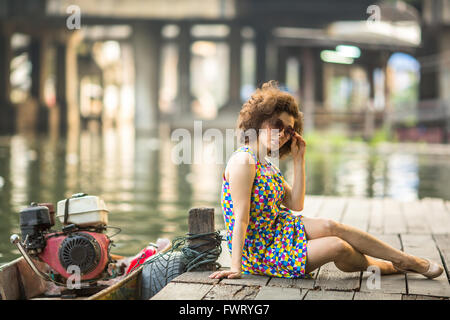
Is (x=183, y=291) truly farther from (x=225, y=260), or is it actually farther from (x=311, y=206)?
(x=311, y=206)

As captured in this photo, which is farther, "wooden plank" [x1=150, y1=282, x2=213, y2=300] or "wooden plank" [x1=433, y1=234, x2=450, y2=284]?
"wooden plank" [x1=433, y1=234, x2=450, y2=284]

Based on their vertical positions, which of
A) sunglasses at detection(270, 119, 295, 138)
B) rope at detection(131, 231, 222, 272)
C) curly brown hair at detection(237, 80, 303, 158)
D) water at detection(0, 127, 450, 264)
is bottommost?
water at detection(0, 127, 450, 264)

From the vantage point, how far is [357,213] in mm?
7473

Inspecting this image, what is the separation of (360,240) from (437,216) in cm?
345

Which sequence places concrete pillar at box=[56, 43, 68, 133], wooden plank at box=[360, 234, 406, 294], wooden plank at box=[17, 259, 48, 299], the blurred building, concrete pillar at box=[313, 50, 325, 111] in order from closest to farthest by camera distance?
1. wooden plank at box=[360, 234, 406, 294]
2. wooden plank at box=[17, 259, 48, 299]
3. the blurred building
4. concrete pillar at box=[56, 43, 68, 133]
5. concrete pillar at box=[313, 50, 325, 111]

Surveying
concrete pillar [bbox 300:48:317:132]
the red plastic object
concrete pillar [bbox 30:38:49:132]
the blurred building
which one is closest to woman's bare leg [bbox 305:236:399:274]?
the red plastic object

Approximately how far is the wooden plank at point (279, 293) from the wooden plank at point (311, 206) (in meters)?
3.32

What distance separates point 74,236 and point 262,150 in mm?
1278

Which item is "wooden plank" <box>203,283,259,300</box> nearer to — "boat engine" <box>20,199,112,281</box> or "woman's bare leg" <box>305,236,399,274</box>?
"woman's bare leg" <box>305,236,399,274</box>

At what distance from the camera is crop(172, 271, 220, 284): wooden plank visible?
13.2ft

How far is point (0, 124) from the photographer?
98.6ft

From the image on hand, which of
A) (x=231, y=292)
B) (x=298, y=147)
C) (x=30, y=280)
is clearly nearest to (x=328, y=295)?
(x=231, y=292)

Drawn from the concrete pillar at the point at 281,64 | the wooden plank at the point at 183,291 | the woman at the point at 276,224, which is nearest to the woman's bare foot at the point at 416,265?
the woman at the point at 276,224

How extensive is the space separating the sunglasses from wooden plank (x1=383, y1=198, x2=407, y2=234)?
99.3 inches
